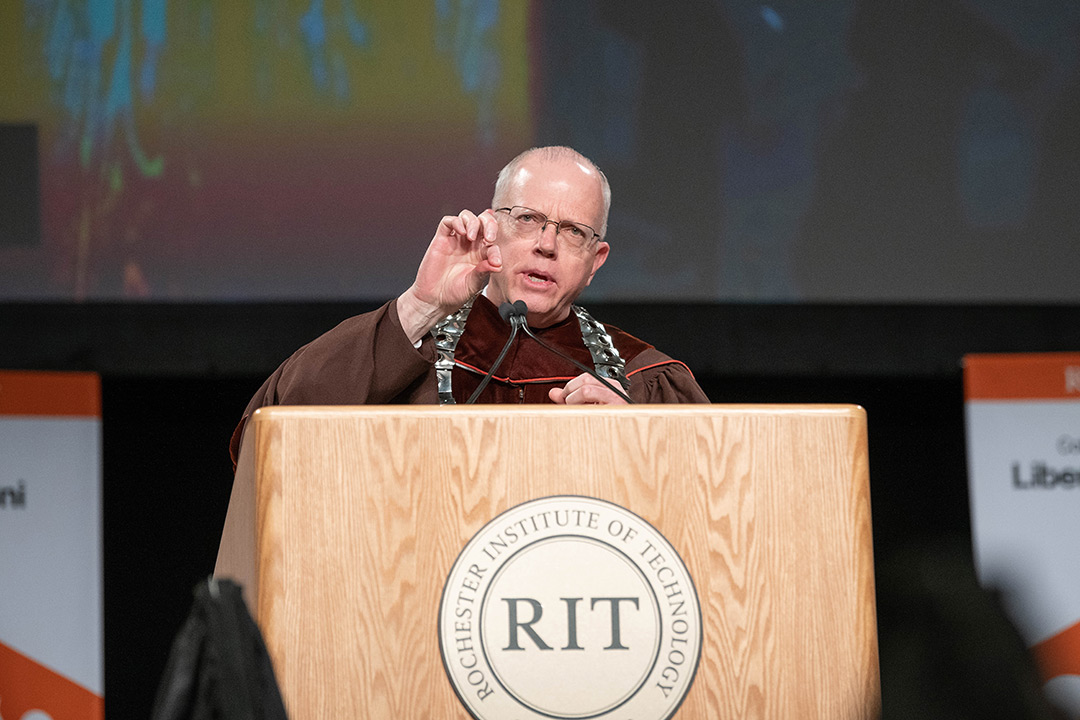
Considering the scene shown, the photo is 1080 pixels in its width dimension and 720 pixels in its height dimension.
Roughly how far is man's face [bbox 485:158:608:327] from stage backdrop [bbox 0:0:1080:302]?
56.1 inches

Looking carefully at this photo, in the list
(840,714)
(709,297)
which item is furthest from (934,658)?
(709,297)

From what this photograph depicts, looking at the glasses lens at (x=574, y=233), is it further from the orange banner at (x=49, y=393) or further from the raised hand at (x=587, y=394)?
the orange banner at (x=49, y=393)

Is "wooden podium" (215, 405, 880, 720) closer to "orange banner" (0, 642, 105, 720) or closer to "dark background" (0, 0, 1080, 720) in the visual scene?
"dark background" (0, 0, 1080, 720)

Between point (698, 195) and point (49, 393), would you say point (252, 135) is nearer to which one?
point (49, 393)

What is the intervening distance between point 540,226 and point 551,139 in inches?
63.0

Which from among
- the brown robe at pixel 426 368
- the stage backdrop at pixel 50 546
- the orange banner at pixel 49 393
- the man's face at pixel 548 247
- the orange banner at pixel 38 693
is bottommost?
the orange banner at pixel 38 693

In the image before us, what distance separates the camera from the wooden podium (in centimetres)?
135

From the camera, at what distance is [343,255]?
4.29 metres

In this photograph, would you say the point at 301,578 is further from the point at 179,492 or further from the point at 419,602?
the point at 179,492

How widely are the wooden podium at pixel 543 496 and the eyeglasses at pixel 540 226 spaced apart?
1.39 m

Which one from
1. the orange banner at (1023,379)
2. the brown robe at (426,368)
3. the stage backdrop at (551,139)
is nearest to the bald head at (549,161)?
the brown robe at (426,368)

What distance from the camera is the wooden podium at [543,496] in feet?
4.42

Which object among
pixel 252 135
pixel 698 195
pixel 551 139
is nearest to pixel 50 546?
pixel 252 135

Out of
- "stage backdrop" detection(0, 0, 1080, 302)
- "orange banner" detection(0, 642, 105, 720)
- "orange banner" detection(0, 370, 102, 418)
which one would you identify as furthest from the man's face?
"orange banner" detection(0, 642, 105, 720)
